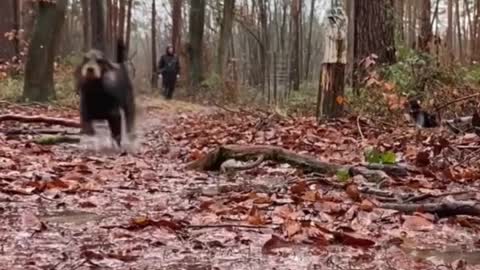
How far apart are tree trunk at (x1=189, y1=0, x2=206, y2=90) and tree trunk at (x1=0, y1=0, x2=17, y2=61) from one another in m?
5.52

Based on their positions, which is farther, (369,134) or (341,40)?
(341,40)

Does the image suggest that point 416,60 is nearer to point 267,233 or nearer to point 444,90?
point 444,90

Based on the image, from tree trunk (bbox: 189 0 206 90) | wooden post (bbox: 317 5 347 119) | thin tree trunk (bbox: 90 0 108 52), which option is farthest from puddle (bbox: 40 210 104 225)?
tree trunk (bbox: 189 0 206 90)

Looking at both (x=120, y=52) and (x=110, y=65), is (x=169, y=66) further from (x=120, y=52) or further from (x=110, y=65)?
(x=110, y=65)

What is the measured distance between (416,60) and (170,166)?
4.30 meters

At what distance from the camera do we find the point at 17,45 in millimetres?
22828

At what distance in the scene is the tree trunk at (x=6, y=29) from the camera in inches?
872

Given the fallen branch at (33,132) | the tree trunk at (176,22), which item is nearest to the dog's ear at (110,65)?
the fallen branch at (33,132)

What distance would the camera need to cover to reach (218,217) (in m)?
3.82

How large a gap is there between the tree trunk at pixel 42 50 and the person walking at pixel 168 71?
253 inches

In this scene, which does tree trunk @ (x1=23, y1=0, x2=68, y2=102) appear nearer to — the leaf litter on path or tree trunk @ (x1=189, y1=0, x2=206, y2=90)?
the leaf litter on path

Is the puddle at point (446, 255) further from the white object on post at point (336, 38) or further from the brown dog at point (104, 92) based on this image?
the white object on post at point (336, 38)

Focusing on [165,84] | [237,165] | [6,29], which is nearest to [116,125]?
[237,165]

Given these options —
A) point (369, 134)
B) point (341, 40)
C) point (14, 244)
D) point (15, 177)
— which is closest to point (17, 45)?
point (341, 40)
